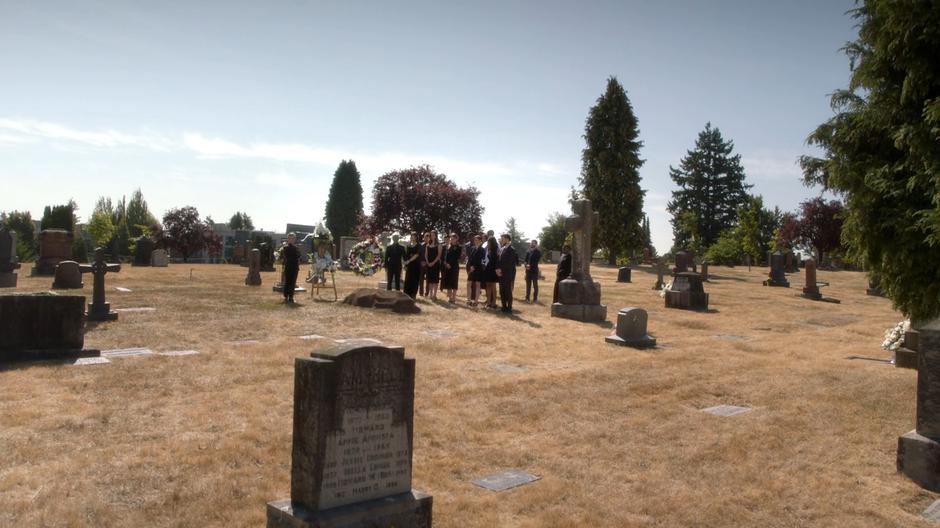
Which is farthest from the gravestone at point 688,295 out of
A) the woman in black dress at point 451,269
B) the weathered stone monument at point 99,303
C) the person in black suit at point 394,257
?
the weathered stone monument at point 99,303

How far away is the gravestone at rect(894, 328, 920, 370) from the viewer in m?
10.6

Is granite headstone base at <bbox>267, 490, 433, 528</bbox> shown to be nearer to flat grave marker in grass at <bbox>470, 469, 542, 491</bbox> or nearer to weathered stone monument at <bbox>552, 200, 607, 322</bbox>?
flat grave marker in grass at <bbox>470, 469, 542, 491</bbox>

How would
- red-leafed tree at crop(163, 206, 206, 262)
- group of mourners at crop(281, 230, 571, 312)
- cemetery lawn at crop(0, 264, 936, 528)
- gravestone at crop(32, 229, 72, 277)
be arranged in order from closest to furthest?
1. cemetery lawn at crop(0, 264, 936, 528)
2. group of mourners at crop(281, 230, 571, 312)
3. gravestone at crop(32, 229, 72, 277)
4. red-leafed tree at crop(163, 206, 206, 262)

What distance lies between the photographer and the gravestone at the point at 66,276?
18.6 metres

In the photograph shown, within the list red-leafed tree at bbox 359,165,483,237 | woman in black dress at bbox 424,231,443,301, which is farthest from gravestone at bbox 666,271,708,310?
red-leafed tree at bbox 359,165,483,237

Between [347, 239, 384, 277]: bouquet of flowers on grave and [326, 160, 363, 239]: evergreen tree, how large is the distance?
5622cm

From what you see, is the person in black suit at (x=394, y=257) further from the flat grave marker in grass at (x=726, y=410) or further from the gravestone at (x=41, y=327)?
the flat grave marker in grass at (x=726, y=410)

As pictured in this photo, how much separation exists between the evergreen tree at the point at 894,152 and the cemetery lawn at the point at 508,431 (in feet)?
5.30

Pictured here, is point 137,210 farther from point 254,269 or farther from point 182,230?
point 254,269

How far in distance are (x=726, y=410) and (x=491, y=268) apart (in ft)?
32.9

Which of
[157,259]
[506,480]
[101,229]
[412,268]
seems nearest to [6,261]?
[412,268]

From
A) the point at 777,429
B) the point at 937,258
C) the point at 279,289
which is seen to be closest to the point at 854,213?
the point at 937,258

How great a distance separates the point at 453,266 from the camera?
18.9 meters

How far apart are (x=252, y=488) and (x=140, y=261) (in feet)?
110
